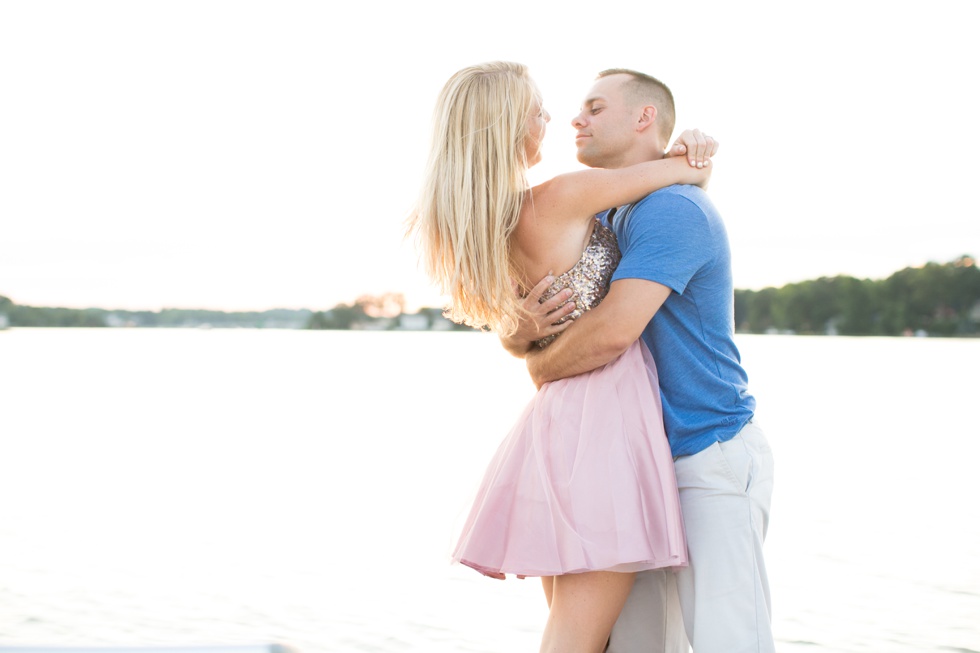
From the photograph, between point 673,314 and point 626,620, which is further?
point 626,620

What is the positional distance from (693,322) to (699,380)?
0.50 ft

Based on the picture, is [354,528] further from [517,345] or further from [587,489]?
[587,489]

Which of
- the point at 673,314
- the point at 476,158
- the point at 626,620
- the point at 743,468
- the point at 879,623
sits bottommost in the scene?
the point at 879,623

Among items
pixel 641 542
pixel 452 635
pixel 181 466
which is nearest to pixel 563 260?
pixel 641 542

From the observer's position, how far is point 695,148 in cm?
263

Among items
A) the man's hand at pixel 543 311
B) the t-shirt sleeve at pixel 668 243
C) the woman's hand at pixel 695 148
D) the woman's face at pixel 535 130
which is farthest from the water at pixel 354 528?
the woman's hand at pixel 695 148

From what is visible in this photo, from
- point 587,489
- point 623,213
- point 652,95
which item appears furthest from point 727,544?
point 652,95

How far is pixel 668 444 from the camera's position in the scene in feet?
8.46

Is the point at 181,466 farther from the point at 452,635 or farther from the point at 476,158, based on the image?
the point at 476,158

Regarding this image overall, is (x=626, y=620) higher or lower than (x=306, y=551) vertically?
higher

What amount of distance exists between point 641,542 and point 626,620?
0.49 metres

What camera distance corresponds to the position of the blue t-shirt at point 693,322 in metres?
2.49

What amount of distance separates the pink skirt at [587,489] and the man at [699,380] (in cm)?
6

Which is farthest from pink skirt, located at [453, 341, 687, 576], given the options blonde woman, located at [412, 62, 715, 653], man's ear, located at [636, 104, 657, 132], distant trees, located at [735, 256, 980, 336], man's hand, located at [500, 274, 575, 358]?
distant trees, located at [735, 256, 980, 336]
